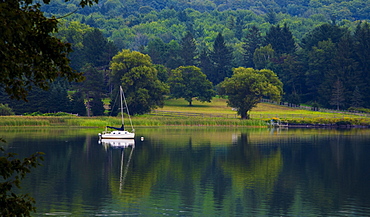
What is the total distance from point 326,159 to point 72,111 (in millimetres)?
74233

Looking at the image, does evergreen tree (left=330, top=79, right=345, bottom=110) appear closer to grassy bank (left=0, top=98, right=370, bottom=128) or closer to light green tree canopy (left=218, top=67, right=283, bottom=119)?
grassy bank (left=0, top=98, right=370, bottom=128)

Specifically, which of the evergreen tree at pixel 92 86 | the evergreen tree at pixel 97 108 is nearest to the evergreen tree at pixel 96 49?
the evergreen tree at pixel 92 86

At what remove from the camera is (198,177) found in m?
50.0

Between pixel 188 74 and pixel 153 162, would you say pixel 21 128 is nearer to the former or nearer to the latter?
pixel 153 162

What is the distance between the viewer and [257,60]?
632 feet

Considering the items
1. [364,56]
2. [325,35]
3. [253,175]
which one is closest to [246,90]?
[364,56]

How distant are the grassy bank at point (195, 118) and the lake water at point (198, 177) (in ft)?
69.2

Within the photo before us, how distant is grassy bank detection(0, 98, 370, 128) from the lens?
109294mm

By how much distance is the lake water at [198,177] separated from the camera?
122 ft

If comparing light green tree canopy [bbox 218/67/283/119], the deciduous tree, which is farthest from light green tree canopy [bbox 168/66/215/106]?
the deciduous tree

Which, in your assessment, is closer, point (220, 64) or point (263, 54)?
point (263, 54)

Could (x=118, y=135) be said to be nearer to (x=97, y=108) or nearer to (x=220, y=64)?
(x=97, y=108)

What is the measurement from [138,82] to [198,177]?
271ft

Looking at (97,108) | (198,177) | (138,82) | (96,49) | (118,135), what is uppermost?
(96,49)
